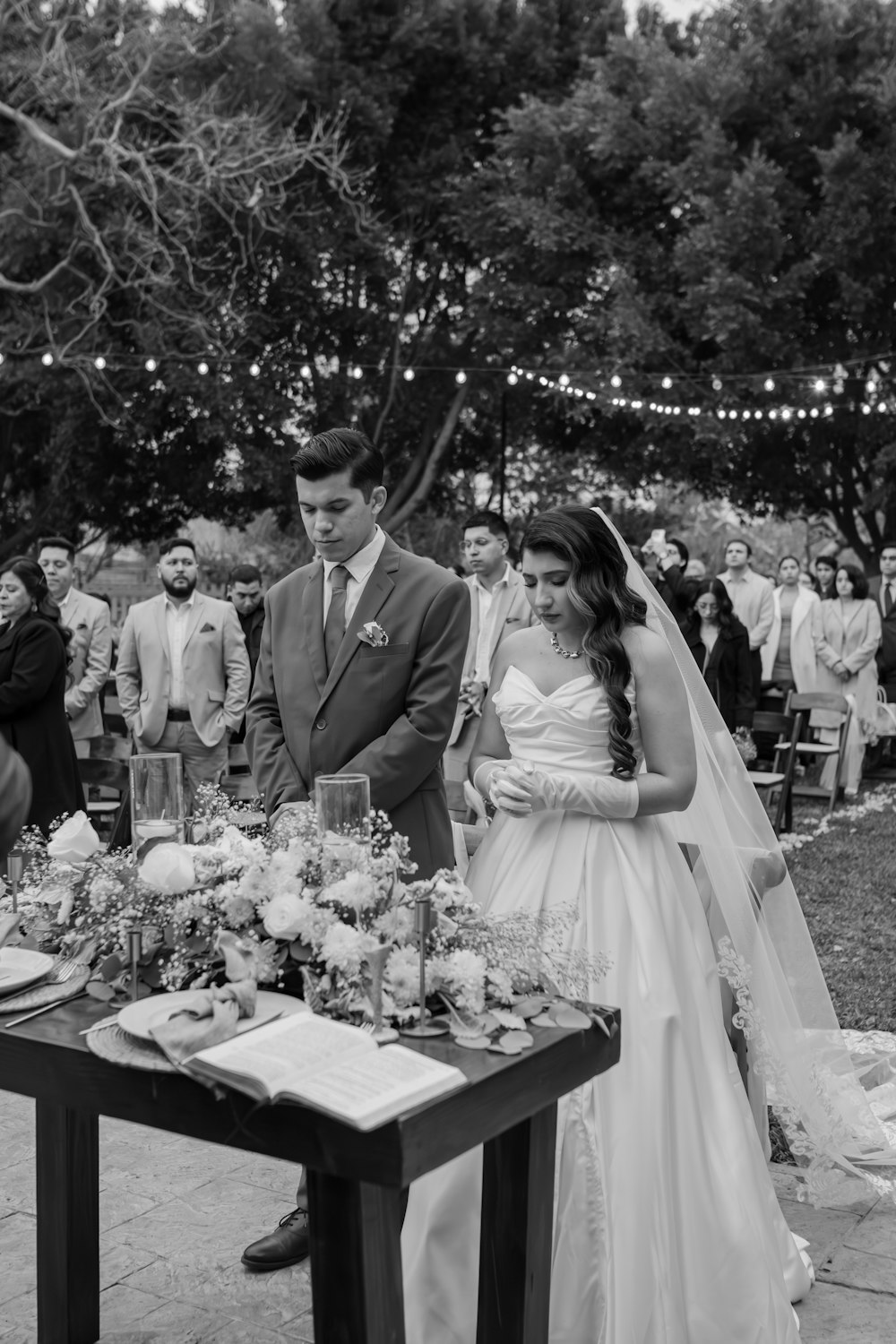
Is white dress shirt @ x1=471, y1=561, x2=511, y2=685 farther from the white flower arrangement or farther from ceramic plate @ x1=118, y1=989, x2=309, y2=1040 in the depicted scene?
ceramic plate @ x1=118, y1=989, x2=309, y2=1040

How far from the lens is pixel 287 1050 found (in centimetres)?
214

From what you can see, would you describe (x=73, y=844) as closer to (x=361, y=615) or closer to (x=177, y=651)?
(x=361, y=615)

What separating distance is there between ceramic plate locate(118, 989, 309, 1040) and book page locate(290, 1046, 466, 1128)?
0.74 ft

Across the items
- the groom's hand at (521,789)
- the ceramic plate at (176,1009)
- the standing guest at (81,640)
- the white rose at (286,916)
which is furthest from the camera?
the standing guest at (81,640)

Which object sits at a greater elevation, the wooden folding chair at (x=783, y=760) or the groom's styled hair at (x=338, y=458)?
the groom's styled hair at (x=338, y=458)

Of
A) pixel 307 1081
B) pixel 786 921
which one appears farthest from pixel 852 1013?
pixel 307 1081

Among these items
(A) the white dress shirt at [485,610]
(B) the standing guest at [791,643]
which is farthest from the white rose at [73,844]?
(B) the standing guest at [791,643]

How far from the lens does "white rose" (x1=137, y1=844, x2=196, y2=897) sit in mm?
2461

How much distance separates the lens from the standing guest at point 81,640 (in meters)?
8.54

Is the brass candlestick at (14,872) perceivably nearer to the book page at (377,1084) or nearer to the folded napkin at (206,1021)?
the folded napkin at (206,1021)

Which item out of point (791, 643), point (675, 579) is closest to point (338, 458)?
point (675, 579)

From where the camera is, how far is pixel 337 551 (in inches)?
143

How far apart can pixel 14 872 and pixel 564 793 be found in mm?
1297

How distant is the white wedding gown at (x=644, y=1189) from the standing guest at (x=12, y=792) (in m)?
1.16
